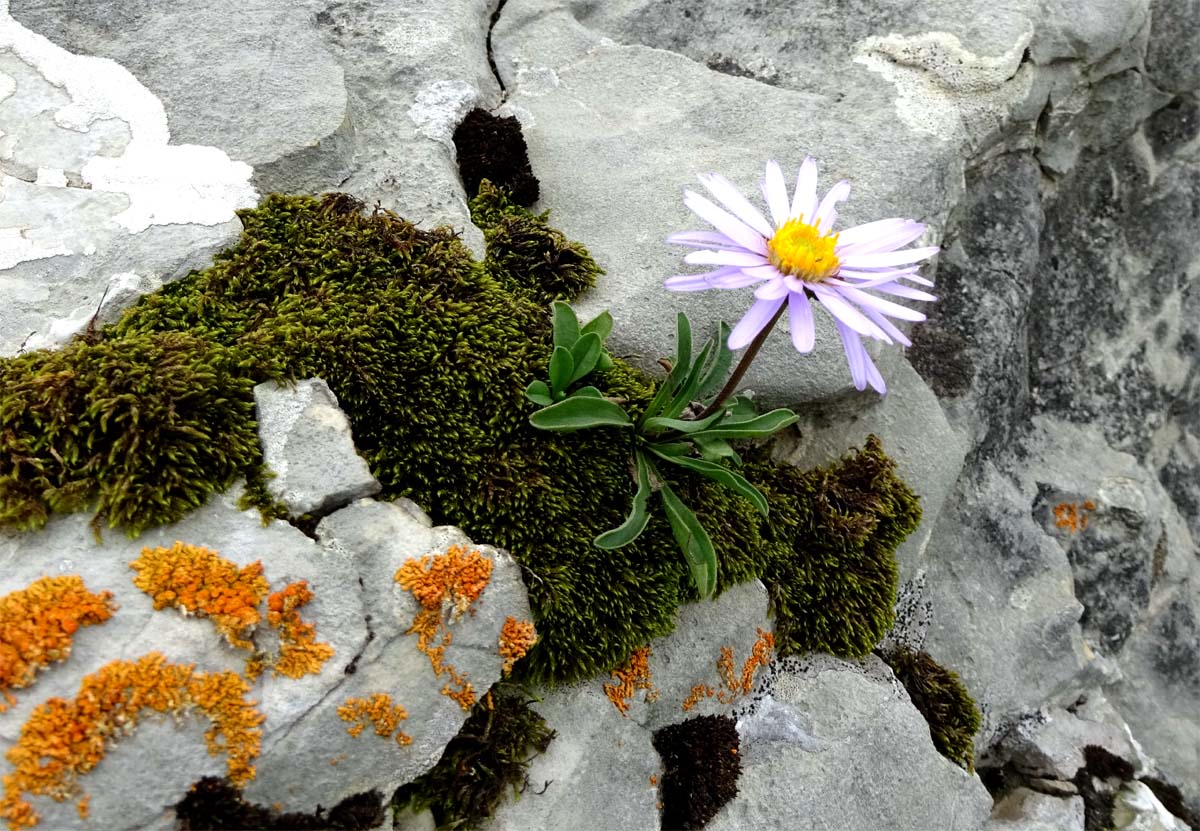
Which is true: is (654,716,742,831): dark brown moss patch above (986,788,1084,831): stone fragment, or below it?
above

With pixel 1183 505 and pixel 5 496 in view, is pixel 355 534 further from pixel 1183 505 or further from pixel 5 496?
pixel 1183 505

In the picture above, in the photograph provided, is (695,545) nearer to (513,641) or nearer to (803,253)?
(513,641)

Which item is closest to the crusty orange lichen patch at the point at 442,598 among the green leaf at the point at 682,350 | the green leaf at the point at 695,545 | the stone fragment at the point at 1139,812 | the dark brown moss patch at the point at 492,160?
the green leaf at the point at 695,545

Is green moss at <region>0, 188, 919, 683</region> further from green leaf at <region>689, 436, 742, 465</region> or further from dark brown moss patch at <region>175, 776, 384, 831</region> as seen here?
dark brown moss patch at <region>175, 776, 384, 831</region>

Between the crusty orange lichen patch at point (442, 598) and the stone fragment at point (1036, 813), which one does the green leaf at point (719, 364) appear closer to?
the crusty orange lichen patch at point (442, 598)

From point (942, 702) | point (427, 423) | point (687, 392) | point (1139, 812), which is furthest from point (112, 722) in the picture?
point (1139, 812)

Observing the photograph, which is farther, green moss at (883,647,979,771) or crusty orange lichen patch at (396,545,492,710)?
green moss at (883,647,979,771)

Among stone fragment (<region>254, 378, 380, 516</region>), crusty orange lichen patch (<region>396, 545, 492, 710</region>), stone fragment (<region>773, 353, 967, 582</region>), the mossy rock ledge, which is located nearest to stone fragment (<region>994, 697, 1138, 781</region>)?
stone fragment (<region>773, 353, 967, 582</region>)
